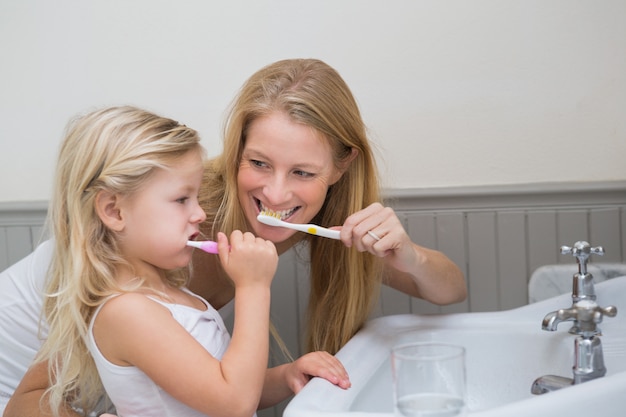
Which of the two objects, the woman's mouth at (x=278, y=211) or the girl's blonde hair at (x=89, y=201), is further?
the woman's mouth at (x=278, y=211)

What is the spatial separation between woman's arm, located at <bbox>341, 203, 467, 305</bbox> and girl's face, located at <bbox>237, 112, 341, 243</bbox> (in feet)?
0.30

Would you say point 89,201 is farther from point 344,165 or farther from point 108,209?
point 344,165

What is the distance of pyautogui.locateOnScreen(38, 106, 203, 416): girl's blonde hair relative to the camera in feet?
3.25

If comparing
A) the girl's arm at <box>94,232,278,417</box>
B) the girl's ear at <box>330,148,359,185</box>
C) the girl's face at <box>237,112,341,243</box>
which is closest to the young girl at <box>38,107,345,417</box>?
the girl's arm at <box>94,232,278,417</box>

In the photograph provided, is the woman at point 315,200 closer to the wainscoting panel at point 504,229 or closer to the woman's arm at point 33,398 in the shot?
the woman's arm at point 33,398

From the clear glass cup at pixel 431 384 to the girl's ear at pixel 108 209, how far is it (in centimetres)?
47

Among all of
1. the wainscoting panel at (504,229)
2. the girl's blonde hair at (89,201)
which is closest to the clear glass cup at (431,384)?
the girl's blonde hair at (89,201)

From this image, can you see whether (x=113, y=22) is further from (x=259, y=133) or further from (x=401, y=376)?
(x=401, y=376)

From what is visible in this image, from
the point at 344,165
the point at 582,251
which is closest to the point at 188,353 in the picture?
the point at 344,165

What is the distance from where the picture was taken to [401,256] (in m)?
1.19

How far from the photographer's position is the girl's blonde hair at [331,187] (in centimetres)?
118

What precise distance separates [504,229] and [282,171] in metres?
0.58

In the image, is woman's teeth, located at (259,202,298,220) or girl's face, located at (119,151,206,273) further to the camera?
woman's teeth, located at (259,202,298,220)

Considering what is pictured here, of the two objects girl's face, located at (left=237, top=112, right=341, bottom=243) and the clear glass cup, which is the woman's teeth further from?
the clear glass cup
